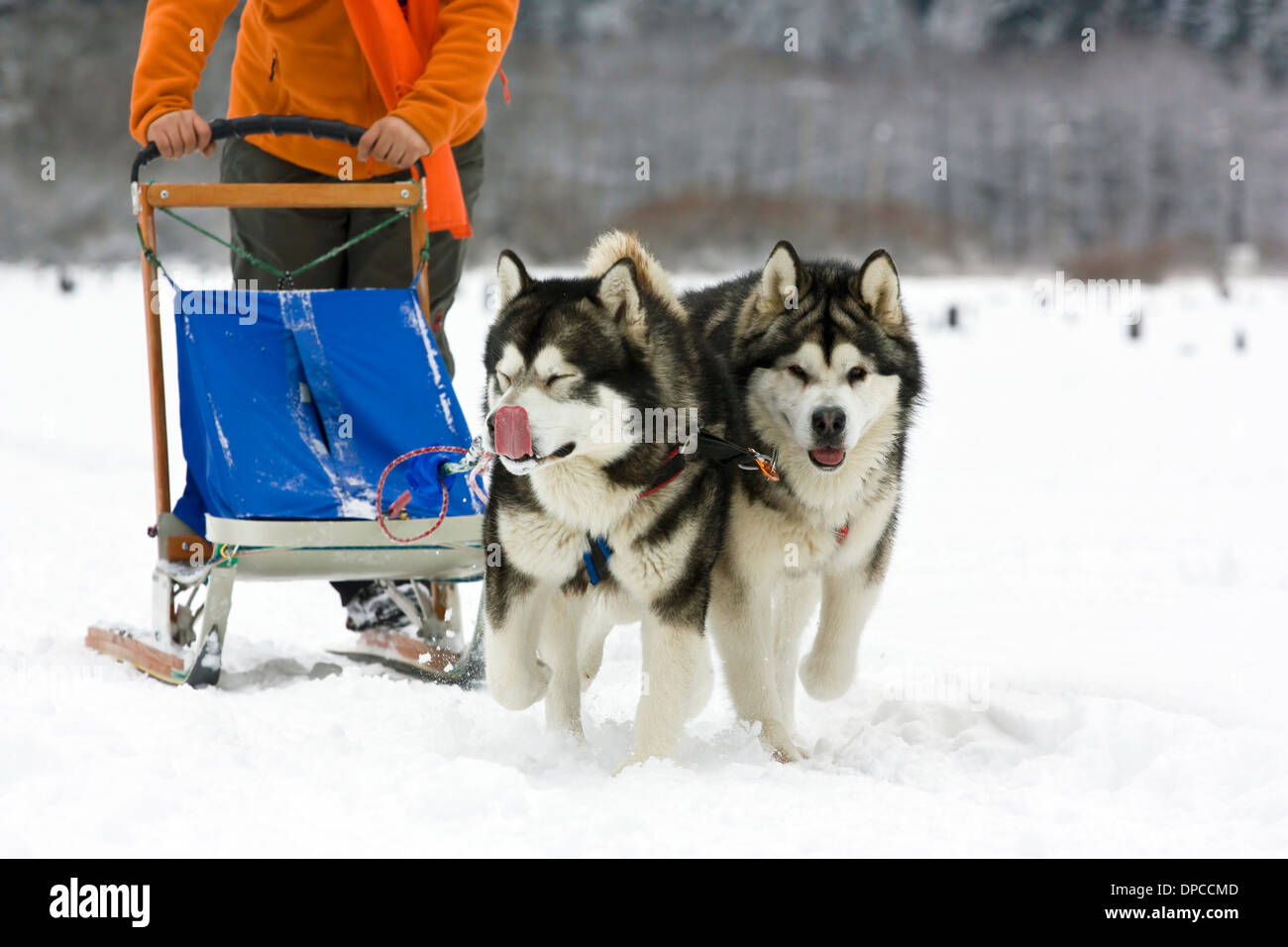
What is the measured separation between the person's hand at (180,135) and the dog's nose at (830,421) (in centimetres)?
140

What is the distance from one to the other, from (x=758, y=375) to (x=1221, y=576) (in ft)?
7.18

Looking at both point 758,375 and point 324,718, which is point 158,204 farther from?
point 758,375

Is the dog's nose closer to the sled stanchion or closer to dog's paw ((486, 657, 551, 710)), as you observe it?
dog's paw ((486, 657, 551, 710))

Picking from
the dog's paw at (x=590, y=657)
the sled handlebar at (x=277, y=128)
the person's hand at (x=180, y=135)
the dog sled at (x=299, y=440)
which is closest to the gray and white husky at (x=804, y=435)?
the dog's paw at (x=590, y=657)

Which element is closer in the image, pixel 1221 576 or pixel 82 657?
pixel 82 657

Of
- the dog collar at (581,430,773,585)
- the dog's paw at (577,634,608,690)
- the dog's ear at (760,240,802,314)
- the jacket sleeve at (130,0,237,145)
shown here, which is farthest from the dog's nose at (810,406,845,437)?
the jacket sleeve at (130,0,237,145)

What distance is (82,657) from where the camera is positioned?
9.16ft

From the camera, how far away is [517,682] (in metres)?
2.24

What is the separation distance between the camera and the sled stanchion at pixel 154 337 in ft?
8.75

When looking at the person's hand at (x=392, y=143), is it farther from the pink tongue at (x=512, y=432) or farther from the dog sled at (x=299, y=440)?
the pink tongue at (x=512, y=432)

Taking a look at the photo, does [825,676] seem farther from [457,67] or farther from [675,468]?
[457,67]

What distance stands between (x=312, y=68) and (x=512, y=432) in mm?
1341

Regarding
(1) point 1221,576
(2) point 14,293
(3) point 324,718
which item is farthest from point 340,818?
(2) point 14,293

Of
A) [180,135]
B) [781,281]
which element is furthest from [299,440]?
[781,281]
